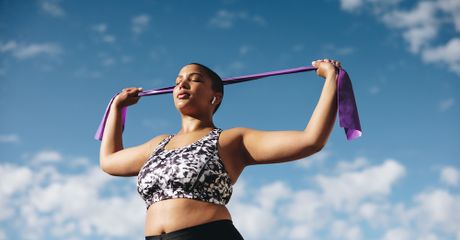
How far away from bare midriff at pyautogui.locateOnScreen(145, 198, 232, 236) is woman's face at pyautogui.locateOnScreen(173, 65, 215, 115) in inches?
40.0

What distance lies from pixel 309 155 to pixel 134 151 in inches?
66.4

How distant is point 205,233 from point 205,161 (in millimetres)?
525

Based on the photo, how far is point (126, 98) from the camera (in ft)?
18.0

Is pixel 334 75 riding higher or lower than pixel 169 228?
higher

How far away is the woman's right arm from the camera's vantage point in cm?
476

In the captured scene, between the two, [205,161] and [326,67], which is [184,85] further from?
[326,67]

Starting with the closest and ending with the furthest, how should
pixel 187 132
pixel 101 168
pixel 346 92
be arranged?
1. pixel 346 92
2. pixel 187 132
3. pixel 101 168

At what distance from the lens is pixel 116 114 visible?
540 cm

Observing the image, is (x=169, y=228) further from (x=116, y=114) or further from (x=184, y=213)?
(x=116, y=114)

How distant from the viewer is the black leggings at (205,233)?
3707 mm

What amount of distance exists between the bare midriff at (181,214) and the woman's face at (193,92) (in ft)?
3.34

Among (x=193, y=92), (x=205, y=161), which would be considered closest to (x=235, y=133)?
(x=205, y=161)

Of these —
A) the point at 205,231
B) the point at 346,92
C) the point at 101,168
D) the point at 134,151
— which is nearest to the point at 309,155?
the point at 346,92

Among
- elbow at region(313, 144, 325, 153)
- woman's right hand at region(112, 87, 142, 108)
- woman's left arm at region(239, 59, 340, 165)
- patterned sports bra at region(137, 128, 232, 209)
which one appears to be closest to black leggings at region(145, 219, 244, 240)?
patterned sports bra at region(137, 128, 232, 209)
